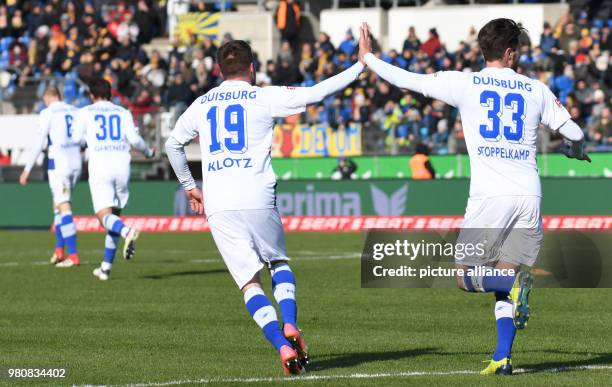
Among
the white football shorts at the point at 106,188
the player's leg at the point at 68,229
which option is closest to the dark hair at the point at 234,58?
the white football shorts at the point at 106,188

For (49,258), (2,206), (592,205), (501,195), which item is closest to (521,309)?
(501,195)

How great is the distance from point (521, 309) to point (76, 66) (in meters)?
31.9

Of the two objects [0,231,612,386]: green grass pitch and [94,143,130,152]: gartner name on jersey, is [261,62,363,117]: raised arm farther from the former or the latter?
[94,143,130,152]: gartner name on jersey

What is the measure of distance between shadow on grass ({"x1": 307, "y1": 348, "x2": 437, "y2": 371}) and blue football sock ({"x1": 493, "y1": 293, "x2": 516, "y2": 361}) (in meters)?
1.21

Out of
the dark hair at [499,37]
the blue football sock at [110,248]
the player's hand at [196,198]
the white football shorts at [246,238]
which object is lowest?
the blue football sock at [110,248]

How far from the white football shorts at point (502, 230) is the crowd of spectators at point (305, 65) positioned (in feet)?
62.3

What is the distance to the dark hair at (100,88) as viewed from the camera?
59.8ft

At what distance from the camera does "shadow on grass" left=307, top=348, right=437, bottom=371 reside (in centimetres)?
998

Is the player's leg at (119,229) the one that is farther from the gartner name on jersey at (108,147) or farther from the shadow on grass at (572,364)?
the shadow on grass at (572,364)

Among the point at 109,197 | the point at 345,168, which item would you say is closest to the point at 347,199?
the point at 345,168

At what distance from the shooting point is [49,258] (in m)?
22.4

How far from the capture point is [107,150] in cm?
1841

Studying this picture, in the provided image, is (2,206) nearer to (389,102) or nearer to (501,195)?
(389,102)

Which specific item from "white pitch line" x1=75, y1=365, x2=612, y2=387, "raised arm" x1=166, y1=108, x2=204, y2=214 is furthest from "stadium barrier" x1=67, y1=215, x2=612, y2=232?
"raised arm" x1=166, y1=108, x2=204, y2=214
